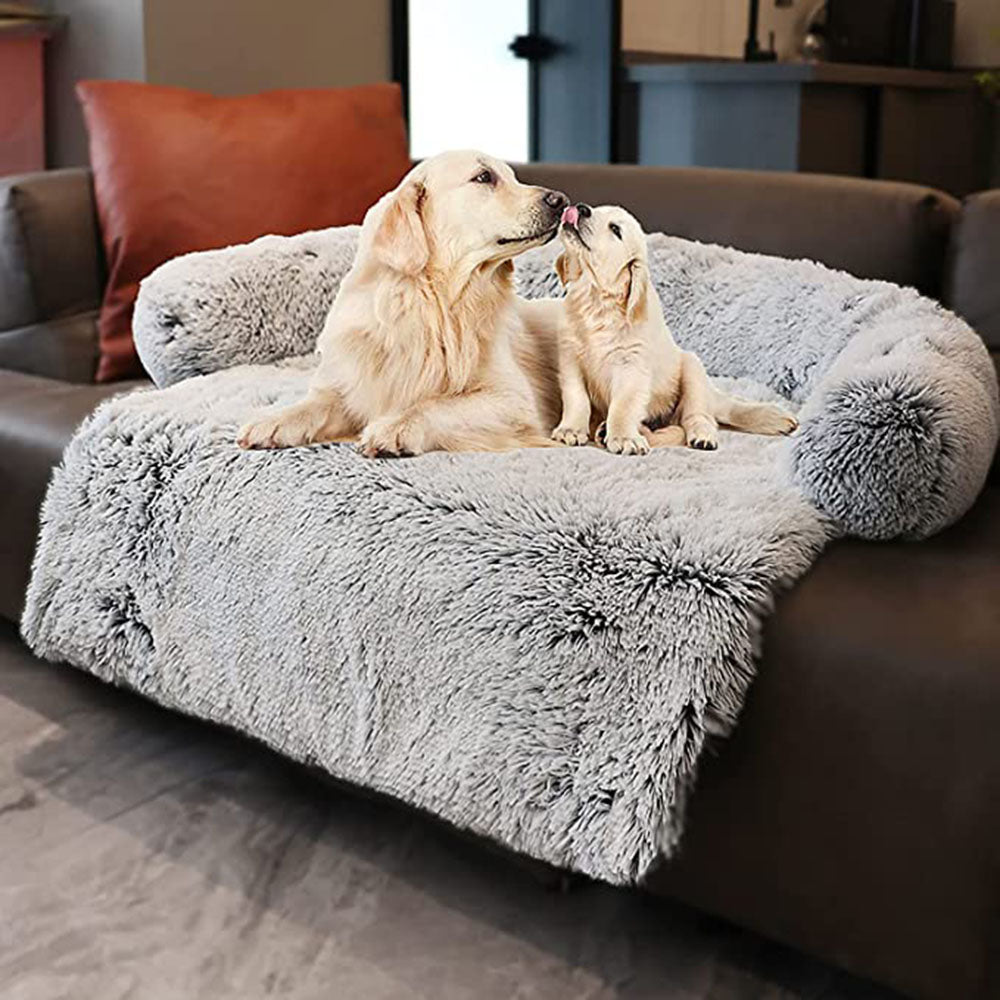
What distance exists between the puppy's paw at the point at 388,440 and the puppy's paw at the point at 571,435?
0.46ft

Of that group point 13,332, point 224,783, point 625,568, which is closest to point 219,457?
point 224,783

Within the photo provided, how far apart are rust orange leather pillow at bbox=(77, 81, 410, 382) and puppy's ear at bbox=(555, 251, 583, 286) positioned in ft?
2.38

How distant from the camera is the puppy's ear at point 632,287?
1.43m

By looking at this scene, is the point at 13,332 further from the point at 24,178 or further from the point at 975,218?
the point at 975,218

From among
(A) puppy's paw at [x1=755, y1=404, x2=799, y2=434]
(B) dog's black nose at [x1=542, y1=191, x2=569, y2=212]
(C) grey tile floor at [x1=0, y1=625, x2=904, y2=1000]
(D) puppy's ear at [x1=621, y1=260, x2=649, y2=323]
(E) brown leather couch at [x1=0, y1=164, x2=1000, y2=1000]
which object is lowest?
(C) grey tile floor at [x1=0, y1=625, x2=904, y2=1000]

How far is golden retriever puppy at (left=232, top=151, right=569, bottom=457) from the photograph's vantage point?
1391 mm

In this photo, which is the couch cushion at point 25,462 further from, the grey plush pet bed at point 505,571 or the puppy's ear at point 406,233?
the puppy's ear at point 406,233

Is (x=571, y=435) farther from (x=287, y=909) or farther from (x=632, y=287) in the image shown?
(x=287, y=909)

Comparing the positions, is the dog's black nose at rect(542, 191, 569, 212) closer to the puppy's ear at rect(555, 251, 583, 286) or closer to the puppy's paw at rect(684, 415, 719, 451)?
the puppy's ear at rect(555, 251, 583, 286)

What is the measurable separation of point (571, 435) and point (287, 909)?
52 cm

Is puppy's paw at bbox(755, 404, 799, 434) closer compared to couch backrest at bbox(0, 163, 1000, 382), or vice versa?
puppy's paw at bbox(755, 404, 799, 434)

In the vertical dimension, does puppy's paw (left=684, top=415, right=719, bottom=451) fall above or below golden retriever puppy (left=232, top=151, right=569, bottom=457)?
below

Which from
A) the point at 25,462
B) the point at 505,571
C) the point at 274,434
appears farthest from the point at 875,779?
the point at 25,462

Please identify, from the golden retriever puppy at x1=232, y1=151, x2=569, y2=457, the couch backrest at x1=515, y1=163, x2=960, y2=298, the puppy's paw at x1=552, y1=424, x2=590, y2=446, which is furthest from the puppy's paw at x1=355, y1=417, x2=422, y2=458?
the couch backrest at x1=515, y1=163, x2=960, y2=298
